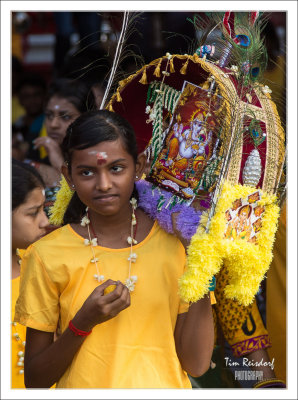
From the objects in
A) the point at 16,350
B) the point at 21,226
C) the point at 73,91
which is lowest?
the point at 16,350

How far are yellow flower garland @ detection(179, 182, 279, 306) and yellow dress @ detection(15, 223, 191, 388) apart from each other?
0.17 metres

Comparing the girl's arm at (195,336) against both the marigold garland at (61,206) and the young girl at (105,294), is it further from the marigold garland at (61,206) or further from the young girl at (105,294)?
the marigold garland at (61,206)

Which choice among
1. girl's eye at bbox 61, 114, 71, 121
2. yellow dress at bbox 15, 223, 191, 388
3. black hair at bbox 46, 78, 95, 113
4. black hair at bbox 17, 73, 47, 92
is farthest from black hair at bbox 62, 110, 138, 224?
black hair at bbox 17, 73, 47, 92

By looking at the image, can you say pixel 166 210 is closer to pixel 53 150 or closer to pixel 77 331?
pixel 77 331

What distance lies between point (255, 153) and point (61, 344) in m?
0.94

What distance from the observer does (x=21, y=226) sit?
9.00 ft

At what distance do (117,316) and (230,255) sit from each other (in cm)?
43

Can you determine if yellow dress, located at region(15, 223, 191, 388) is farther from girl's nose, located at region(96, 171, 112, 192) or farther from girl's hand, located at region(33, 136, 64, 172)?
girl's hand, located at region(33, 136, 64, 172)

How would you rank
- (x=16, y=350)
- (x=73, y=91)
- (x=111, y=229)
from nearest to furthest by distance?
(x=111, y=229), (x=16, y=350), (x=73, y=91)

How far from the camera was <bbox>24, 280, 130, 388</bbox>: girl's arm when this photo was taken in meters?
1.92

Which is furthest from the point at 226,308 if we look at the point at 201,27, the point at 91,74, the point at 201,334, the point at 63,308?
the point at 91,74

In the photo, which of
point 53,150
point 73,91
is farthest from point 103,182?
point 53,150

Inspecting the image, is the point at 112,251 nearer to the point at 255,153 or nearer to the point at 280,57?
the point at 255,153

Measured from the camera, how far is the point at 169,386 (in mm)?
2066
